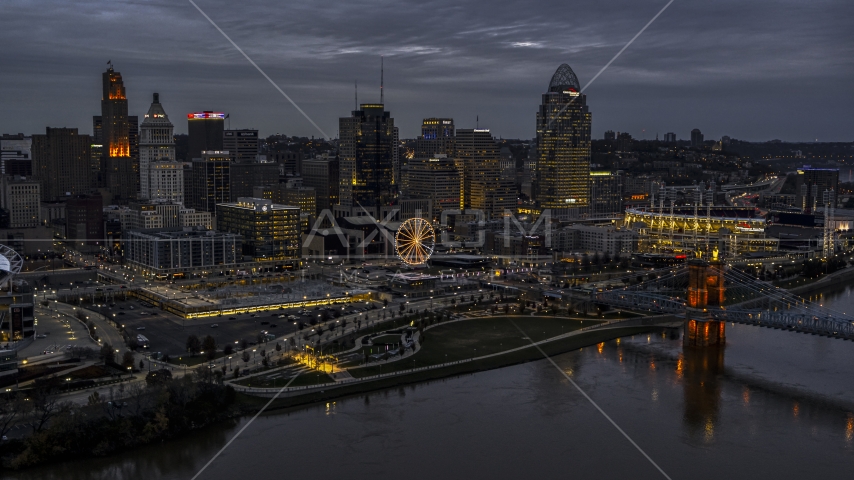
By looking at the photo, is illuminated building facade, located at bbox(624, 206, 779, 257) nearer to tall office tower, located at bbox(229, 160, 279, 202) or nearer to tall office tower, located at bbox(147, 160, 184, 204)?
tall office tower, located at bbox(229, 160, 279, 202)

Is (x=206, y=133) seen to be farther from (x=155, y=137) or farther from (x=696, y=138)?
(x=696, y=138)

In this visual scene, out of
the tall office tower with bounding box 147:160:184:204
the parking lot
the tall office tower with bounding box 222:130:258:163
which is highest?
the tall office tower with bounding box 222:130:258:163

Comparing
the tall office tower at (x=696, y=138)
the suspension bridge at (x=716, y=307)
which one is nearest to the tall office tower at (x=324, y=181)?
the suspension bridge at (x=716, y=307)

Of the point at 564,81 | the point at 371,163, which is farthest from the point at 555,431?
the point at 564,81

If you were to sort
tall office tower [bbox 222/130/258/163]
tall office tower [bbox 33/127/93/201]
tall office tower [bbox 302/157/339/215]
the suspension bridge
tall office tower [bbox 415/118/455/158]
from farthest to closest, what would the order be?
tall office tower [bbox 415/118/455/158] → tall office tower [bbox 222/130/258/163] → tall office tower [bbox 33/127/93/201] → tall office tower [bbox 302/157/339/215] → the suspension bridge

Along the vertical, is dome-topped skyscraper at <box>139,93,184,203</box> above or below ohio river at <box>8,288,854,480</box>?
above

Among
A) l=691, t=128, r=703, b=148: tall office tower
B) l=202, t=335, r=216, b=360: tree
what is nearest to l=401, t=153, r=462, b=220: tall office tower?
l=202, t=335, r=216, b=360: tree
